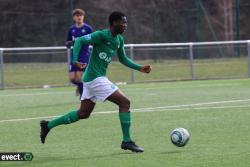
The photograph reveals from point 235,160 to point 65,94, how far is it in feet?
41.3

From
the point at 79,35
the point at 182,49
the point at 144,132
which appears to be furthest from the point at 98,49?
the point at 182,49

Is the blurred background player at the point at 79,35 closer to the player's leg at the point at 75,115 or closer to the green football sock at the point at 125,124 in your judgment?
the player's leg at the point at 75,115

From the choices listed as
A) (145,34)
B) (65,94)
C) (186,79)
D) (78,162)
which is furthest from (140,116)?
(145,34)

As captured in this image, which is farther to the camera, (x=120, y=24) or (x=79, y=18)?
(x=79, y=18)

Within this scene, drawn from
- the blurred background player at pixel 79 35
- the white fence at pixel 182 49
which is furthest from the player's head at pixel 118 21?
the white fence at pixel 182 49

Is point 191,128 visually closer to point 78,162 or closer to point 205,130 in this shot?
point 205,130

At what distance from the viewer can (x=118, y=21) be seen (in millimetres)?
9727

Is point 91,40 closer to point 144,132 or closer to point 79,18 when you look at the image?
point 144,132

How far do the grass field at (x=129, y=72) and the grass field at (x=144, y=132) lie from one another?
7.36m

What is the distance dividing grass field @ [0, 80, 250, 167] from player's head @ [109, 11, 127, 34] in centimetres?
152

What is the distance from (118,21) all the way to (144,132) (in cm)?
241

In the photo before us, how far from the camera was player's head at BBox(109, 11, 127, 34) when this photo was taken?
9.71 meters

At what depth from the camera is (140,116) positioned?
554 inches

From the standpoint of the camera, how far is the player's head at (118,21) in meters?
9.71
